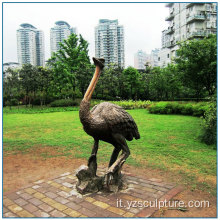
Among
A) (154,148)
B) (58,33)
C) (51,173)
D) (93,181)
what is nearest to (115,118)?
(93,181)

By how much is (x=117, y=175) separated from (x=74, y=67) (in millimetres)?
24315

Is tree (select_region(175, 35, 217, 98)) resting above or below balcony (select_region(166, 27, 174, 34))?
below

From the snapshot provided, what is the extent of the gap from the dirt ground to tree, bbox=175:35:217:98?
40.9 feet

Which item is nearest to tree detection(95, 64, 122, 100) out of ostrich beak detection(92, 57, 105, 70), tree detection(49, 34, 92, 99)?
tree detection(49, 34, 92, 99)

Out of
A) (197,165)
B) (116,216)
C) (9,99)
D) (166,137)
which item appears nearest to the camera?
(116,216)

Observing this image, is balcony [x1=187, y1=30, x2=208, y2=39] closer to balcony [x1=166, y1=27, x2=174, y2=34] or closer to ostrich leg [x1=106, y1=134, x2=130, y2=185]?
balcony [x1=166, y1=27, x2=174, y2=34]

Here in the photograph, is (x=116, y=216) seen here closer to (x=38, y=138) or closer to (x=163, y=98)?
(x=38, y=138)

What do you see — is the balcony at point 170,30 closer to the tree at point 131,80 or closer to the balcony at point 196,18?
the balcony at point 196,18

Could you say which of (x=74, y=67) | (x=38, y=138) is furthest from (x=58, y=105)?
(x=38, y=138)

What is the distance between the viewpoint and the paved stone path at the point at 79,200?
3393 millimetres

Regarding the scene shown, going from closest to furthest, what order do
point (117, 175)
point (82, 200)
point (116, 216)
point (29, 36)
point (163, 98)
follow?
point (116, 216), point (82, 200), point (117, 175), point (163, 98), point (29, 36)

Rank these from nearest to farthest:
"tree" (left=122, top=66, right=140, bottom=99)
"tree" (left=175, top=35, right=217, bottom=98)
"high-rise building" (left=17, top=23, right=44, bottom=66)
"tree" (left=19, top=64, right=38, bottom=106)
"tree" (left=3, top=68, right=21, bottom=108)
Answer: "tree" (left=175, top=35, right=217, bottom=98), "tree" (left=19, top=64, right=38, bottom=106), "tree" (left=3, top=68, right=21, bottom=108), "tree" (left=122, top=66, right=140, bottom=99), "high-rise building" (left=17, top=23, right=44, bottom=66)

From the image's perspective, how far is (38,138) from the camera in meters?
9.02

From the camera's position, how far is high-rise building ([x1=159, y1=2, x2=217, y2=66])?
30578 millimetres
